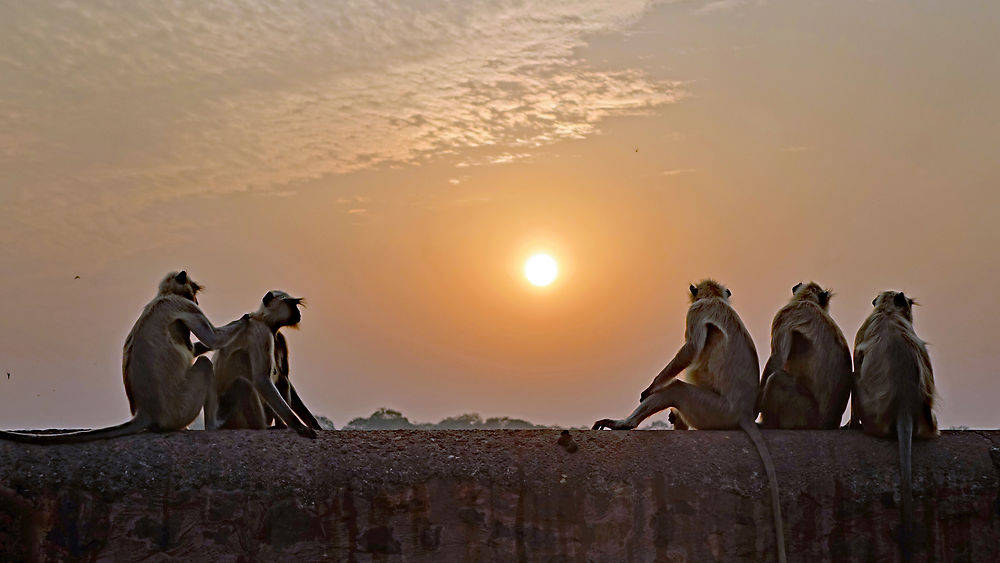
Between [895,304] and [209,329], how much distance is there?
5.28m

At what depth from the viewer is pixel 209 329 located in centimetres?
750

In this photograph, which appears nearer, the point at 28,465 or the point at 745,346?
the point at 28,465

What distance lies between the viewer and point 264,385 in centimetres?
730

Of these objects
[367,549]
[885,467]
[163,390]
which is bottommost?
[367,549]

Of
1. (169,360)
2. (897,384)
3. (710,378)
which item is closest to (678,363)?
(710,378)

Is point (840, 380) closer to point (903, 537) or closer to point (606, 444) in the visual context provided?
point (903, 537)

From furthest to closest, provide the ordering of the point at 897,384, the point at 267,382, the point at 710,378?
the point at 710,378, the point at 267,382, the point at 897,384

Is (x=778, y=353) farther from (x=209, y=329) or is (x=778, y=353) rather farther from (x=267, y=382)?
(x=209, y=329)

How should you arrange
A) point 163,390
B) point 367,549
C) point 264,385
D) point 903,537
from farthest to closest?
point 264,385
point 163,390
point 903,537
point 367,549

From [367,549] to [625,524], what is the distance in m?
1.43

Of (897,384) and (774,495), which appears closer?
(774,495)

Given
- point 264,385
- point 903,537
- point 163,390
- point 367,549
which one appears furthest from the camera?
point 264,385

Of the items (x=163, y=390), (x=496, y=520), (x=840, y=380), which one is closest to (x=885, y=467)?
(x=840, y=380)

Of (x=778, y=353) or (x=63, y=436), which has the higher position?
(x=778, y=353)
